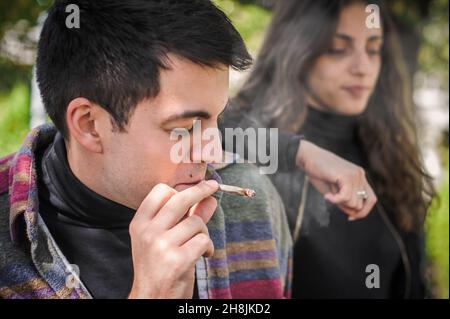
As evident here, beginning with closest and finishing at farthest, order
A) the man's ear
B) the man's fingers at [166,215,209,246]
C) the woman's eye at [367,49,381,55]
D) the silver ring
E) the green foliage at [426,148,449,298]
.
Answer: the man's fingers at [166,215,209,246] < the man's ear < the silver ring < the woman's eye at [367,49,381,55] < the green foliage at [426,148,449,298]

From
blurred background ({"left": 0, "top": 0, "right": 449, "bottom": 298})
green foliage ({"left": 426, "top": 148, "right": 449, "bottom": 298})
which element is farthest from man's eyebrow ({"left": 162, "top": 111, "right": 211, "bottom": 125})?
green foliage ({"left": 426, "top": 148, "right": 449, "bottom": 298})

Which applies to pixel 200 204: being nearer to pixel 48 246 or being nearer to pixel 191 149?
pixel 191 149

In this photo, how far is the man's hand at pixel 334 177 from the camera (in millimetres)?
1490

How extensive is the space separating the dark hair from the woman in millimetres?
399

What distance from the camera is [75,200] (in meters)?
1.15

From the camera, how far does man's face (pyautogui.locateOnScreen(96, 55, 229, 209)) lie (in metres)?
1.08

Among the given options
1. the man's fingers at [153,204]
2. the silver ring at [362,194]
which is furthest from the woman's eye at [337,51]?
the man's fingers at [153,204]

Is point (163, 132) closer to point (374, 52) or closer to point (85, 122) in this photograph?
A: point (85, 122)

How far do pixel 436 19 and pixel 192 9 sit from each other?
1234mm

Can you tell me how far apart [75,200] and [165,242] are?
0.81 ft

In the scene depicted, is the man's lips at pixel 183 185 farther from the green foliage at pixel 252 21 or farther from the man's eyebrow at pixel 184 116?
the green foliage at pixel 252 21

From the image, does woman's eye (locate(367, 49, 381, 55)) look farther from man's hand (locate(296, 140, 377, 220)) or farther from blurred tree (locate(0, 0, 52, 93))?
blurred tree (locate(0, 0, 52, 93))

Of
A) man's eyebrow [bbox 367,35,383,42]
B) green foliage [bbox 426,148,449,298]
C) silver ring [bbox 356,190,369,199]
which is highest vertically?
A: man's eyebrow [bbox 367,35,383,42]
